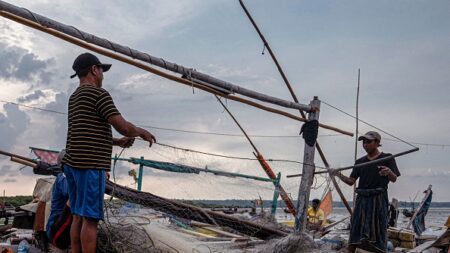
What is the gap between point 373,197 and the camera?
473 centimetres

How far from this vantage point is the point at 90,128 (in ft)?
9.73

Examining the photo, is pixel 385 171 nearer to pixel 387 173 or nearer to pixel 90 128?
pixel 387 173

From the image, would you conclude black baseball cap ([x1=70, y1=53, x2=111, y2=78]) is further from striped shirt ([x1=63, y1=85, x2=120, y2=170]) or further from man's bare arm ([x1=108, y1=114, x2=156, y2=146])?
man's bare arm ([x1=108, y1=114, x2=156, y2=146])

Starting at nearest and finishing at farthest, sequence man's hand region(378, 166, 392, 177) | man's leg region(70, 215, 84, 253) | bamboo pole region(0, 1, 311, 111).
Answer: man's leg region(70, 215, 84, 253), bamboo pole region(0, 1, 311, 111), man's hand region(378, 166, 392, 177)

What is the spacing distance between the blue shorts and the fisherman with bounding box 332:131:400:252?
2.74 m

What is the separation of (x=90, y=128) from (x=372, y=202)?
10.3 feet

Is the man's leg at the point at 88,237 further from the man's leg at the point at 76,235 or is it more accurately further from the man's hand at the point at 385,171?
the man's hand at the point at 385,171

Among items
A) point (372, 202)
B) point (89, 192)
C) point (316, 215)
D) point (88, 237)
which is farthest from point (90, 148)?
point (316, 215)

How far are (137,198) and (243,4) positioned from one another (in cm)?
259

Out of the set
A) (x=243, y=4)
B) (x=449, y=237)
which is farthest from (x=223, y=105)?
(x=449, y=237)

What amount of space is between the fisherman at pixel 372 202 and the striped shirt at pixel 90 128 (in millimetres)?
2759

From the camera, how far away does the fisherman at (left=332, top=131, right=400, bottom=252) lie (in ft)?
15.3

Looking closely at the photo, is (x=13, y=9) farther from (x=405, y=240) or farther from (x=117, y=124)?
(x=405, y=240)

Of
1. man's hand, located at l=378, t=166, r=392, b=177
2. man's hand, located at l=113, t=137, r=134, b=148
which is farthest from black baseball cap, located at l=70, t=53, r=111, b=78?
man's hand, located at l=378, t=166, r=392, b=177
